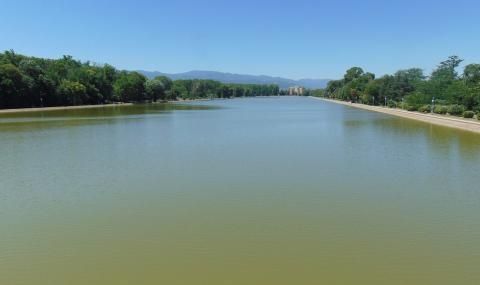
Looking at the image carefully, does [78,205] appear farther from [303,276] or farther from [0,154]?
[0,154]

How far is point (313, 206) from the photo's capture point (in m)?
8.48

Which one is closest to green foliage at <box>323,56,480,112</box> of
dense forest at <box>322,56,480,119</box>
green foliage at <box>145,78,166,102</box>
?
dense forest at <box>322,56,480,119</box>

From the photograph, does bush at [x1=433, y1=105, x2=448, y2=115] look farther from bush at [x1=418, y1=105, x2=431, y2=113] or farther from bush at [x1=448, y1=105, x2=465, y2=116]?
bush at [x1=418, y1=105, x2=431, y2=113]

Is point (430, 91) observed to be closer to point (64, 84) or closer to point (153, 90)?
point (64, 84)

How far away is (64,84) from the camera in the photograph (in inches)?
2352

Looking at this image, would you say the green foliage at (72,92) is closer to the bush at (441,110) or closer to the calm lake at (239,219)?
the bush at (441,110)

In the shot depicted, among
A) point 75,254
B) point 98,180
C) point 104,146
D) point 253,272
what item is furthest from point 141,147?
point 253,272

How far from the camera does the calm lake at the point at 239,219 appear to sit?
5.55m

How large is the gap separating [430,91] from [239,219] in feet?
139

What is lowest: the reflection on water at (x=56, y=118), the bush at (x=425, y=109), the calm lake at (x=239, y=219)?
the reflection on water at (x=56, y=118)

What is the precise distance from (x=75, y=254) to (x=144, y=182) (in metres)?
4.70

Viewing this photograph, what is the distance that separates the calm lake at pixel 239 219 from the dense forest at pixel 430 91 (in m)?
21.2

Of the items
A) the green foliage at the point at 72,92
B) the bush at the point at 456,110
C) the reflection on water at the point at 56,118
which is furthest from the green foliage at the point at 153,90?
the bush at the point at 456,110

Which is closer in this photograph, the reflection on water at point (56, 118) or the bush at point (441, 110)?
the reflection on water at point (56, 118)
